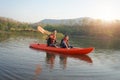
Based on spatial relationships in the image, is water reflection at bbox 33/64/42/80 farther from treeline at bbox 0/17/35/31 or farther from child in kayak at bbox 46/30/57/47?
treeline at bbox 0/17/35/31

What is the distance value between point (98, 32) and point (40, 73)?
74.7 meters

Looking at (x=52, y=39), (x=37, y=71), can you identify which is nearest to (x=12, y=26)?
(x=52, y=39)

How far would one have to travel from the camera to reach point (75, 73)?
12219 mm

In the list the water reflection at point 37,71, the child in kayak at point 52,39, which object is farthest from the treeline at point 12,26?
the water reflection at point 37,71

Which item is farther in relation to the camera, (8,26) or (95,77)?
(8,26)

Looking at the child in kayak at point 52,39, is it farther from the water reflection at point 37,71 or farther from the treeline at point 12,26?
the treeline at point 12,26

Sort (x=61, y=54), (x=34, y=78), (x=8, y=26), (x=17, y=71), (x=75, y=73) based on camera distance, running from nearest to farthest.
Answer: (x=34, y=78)
(x=17, y=71)
(x=75, y=73)
(x=61, y=54)
(x=8, y=26)

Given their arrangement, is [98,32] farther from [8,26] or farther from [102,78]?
[102,78]

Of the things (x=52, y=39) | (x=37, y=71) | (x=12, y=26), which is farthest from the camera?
(x=12, y=26)

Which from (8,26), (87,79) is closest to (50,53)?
(87,79)

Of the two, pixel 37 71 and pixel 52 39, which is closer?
pixel 37 71

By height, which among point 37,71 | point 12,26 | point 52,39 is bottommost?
point 37,71

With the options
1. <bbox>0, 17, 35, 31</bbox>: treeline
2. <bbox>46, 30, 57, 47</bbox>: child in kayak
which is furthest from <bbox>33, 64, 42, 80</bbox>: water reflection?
<bbox>0, 17, 35, 31</bbox>: treeline

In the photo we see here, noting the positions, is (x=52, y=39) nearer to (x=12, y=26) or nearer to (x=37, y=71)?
(x=37, y=71)
